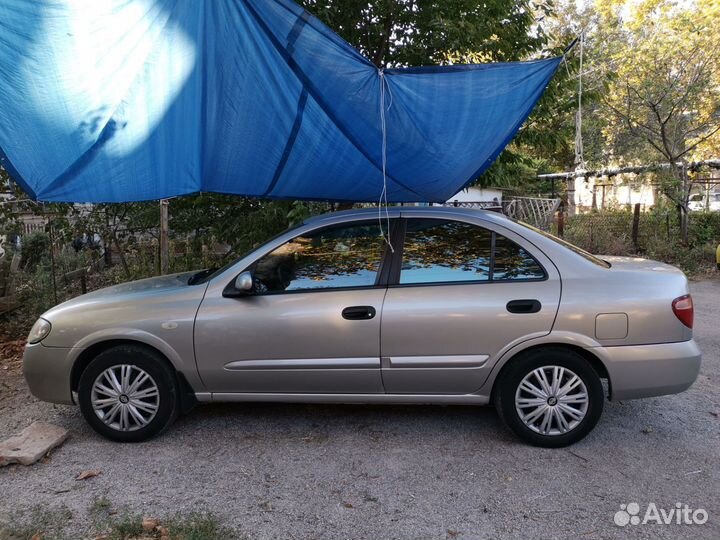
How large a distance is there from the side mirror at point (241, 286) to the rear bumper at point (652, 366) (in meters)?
2.27

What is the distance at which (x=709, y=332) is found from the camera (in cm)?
643

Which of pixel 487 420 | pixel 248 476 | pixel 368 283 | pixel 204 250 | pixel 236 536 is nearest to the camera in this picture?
pixel 236 536

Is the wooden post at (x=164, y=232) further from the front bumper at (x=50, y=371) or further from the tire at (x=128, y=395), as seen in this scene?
the tire at (x=128, y=395)

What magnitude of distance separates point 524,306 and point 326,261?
4.51 feet

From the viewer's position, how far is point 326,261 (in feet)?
12.4

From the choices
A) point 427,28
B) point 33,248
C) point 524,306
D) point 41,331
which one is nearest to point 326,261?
point 524,306

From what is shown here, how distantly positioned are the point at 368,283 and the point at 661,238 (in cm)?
1093

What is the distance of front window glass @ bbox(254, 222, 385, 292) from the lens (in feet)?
12.1

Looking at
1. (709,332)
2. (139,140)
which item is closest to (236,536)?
(139,140)

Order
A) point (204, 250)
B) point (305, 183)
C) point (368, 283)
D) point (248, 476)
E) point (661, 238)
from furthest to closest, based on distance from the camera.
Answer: point (661, 238)
point (204, 250)
point (305, 183)
point (368, 283)
point (248, 476)

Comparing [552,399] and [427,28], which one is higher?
[427,28]

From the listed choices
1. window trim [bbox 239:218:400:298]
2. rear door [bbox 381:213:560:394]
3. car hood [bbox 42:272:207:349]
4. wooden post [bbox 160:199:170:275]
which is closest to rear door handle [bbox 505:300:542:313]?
rear door [bbox 381:213:560:394]

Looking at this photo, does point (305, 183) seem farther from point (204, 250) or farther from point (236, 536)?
point (204, 250)

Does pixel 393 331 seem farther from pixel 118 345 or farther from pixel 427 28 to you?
pixel 427 28
